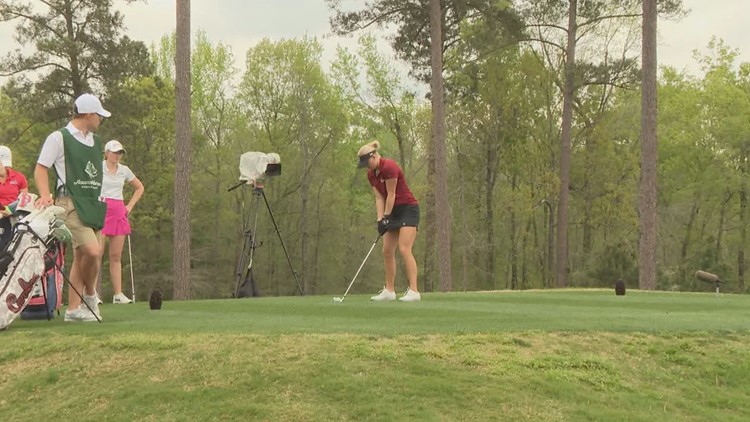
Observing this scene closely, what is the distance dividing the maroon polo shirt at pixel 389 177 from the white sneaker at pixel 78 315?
12.3ft

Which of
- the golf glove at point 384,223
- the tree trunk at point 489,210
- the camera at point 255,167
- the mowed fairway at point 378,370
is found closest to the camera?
the mowed fairway at point 378,370

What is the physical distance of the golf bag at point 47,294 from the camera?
24.0ft

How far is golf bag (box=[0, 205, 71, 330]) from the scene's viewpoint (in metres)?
6.51

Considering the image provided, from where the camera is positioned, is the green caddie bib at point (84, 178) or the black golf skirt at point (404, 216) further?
the black golf skirt at point (404, 216)

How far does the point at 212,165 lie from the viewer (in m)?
40.2

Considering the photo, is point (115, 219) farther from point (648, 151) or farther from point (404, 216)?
point (648, 151)

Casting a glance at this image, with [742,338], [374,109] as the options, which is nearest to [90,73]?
[374,109]

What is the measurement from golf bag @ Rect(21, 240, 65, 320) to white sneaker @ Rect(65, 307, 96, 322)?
0.33 meters

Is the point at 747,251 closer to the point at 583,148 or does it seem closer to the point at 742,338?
the point at 583,148

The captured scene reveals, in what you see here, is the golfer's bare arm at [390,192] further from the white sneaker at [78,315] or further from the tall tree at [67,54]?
the tall tree at [67,54]

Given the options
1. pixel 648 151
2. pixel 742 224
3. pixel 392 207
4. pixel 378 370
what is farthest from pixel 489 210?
pixel 378 370

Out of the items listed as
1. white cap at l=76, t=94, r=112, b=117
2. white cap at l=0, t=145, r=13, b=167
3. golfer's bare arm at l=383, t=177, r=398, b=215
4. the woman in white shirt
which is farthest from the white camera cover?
white cap at l=76, t=94, r=112, b=117

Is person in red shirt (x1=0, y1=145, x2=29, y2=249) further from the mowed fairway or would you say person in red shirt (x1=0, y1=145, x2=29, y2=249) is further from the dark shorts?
the dark shorts

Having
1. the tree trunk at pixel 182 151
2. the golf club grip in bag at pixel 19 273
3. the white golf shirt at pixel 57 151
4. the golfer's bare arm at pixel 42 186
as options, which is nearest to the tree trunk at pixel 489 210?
the tree trunk at pixel 182 151
